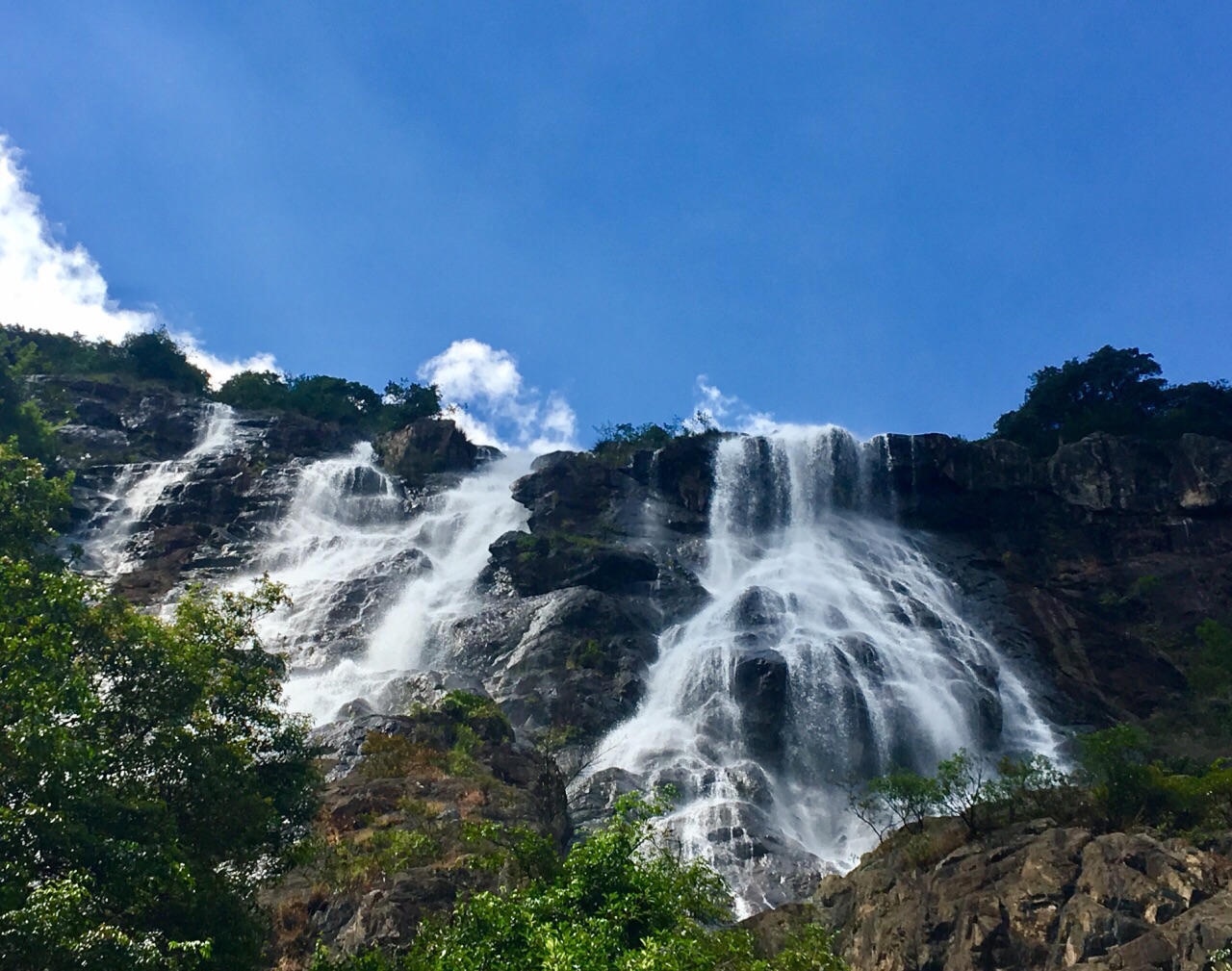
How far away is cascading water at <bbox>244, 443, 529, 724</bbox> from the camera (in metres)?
35.7

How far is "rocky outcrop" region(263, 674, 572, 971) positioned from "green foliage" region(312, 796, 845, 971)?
1987 millimetres

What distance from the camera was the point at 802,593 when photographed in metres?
40.0

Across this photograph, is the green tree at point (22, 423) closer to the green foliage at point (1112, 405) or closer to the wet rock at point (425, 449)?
the wet rock at point (425, 449)

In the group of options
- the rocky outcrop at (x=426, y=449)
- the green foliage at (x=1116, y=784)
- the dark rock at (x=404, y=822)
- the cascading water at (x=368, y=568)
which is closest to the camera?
the dark rock at (x=404, y=822)

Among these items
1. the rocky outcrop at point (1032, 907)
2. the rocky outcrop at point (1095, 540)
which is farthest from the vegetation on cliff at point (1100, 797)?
the rocky outcrop at point (1095, 540)

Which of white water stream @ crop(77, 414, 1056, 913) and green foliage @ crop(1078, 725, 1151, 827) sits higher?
white water stream @ crop(77, 414, 1056, 913)

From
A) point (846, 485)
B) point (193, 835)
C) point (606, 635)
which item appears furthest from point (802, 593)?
point (193, 835)

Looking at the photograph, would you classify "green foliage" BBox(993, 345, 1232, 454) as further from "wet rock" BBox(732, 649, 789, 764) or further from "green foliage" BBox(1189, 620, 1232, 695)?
"wet rock" BBox(732, 649, 789, 764)

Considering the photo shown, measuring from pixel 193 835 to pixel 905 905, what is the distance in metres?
10.9

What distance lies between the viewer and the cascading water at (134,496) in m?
43.7

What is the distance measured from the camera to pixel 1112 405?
176ft

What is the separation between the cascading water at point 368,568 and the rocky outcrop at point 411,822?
663 cm

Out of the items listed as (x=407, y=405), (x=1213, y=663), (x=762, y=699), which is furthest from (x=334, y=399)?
(x=1213, y=663)

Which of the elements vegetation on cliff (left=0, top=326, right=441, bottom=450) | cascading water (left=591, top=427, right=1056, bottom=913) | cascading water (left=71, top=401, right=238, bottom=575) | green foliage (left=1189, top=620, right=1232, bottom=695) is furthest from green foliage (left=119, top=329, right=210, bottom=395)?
green foliage (left=1189, top=620, right=1232, bottom=695)
